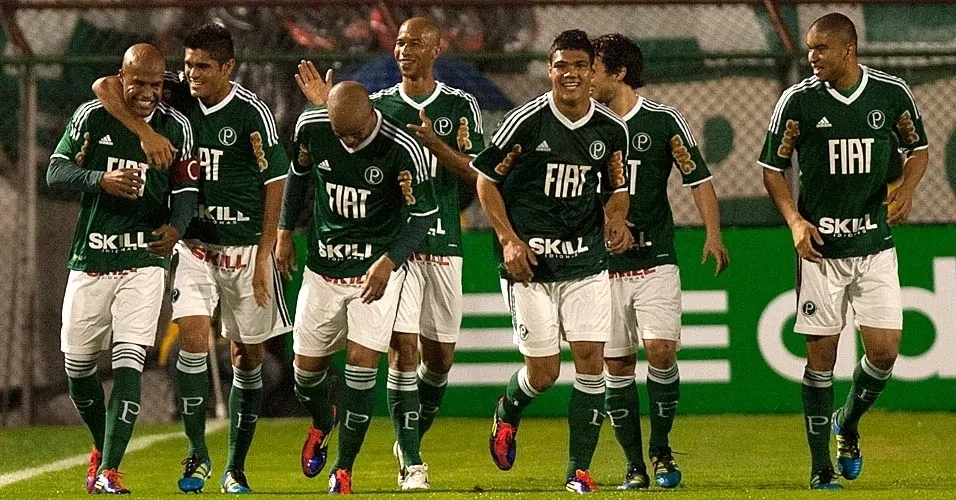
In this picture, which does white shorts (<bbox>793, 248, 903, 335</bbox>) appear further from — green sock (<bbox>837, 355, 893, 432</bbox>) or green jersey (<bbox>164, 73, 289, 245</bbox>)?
green jersey (<bbox>164, 73, 289, 245</bbox>)

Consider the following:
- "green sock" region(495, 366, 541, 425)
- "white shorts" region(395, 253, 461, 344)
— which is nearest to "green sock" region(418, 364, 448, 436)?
"white shorts" region(395, 253, 461, 344)

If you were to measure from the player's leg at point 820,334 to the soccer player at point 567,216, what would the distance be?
3.31ft

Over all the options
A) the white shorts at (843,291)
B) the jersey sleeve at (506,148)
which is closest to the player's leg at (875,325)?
the white shorts at (843,291)

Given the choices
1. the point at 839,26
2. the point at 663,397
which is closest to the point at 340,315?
the point at 663,397

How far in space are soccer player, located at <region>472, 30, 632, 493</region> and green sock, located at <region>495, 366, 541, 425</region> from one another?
1.34 feet

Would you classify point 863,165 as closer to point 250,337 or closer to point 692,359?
point 250,337

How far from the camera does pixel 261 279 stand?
807 cm

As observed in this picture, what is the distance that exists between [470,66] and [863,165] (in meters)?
5.00

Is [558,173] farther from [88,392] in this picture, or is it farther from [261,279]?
[88,392]

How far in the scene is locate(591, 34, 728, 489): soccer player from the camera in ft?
27.8

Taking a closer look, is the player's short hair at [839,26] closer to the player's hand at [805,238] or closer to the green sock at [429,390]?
the player's hand at [805,238]

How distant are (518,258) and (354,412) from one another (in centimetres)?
108

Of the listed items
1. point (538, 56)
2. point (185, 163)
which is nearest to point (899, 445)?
point (538, 56)

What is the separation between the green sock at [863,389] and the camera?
8.17 m
